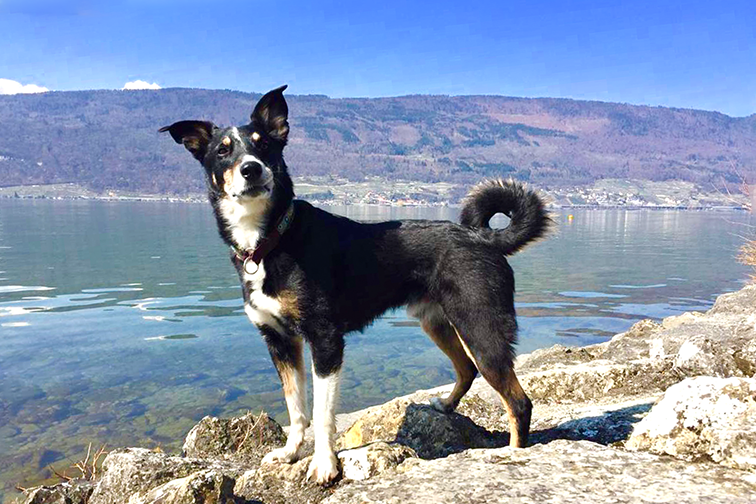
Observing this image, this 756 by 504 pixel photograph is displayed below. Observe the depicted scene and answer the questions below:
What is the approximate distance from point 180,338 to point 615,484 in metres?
18.0

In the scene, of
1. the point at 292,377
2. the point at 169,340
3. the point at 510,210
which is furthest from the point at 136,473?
the point at 169,340

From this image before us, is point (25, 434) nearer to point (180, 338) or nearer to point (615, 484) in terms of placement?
point (180, 338)

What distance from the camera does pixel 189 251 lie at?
5056 centimetres

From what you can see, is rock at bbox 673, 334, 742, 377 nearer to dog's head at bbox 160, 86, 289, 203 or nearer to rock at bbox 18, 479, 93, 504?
dog's head at bbox 160, 86, 289, 203

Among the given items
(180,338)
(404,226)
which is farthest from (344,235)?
(180,338)

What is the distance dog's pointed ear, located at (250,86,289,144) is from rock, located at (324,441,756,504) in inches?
131

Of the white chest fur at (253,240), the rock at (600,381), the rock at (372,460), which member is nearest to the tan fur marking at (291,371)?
the white chest fur at (253,240)

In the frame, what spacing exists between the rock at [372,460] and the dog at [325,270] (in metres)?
0.14

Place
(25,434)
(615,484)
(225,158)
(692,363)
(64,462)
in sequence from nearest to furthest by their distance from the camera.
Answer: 1. (615,484)
2. (225,158)
3. (692,363)
4. (64,462)
5. (25,434)

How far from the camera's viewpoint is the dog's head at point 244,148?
497 cm

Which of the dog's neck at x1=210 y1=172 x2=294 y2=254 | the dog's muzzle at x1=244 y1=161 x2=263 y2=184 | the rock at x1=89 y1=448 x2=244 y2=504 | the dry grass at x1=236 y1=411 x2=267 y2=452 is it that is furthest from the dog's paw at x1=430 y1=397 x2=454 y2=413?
the dog's muzzle at x1=244 y1=161 x2=263 y2=184

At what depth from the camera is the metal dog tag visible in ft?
16.8

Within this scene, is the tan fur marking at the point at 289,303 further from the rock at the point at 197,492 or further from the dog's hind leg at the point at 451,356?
the dog's hind leg at the point at 451,356

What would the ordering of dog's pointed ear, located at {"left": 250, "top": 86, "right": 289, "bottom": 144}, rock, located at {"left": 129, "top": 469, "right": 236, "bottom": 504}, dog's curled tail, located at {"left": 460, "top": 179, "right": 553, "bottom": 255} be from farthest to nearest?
1. dog's curled tail, located at {"left": 460, "top": 179, "right": 553, "bottom": 255}
2. dog's pointed ear, located at {"left": 250, "top": 86, "right": 289, "bottom": 144}
3. rock, located at {"left": 129, "top": 469, "right": 236, "bottom": 504}
